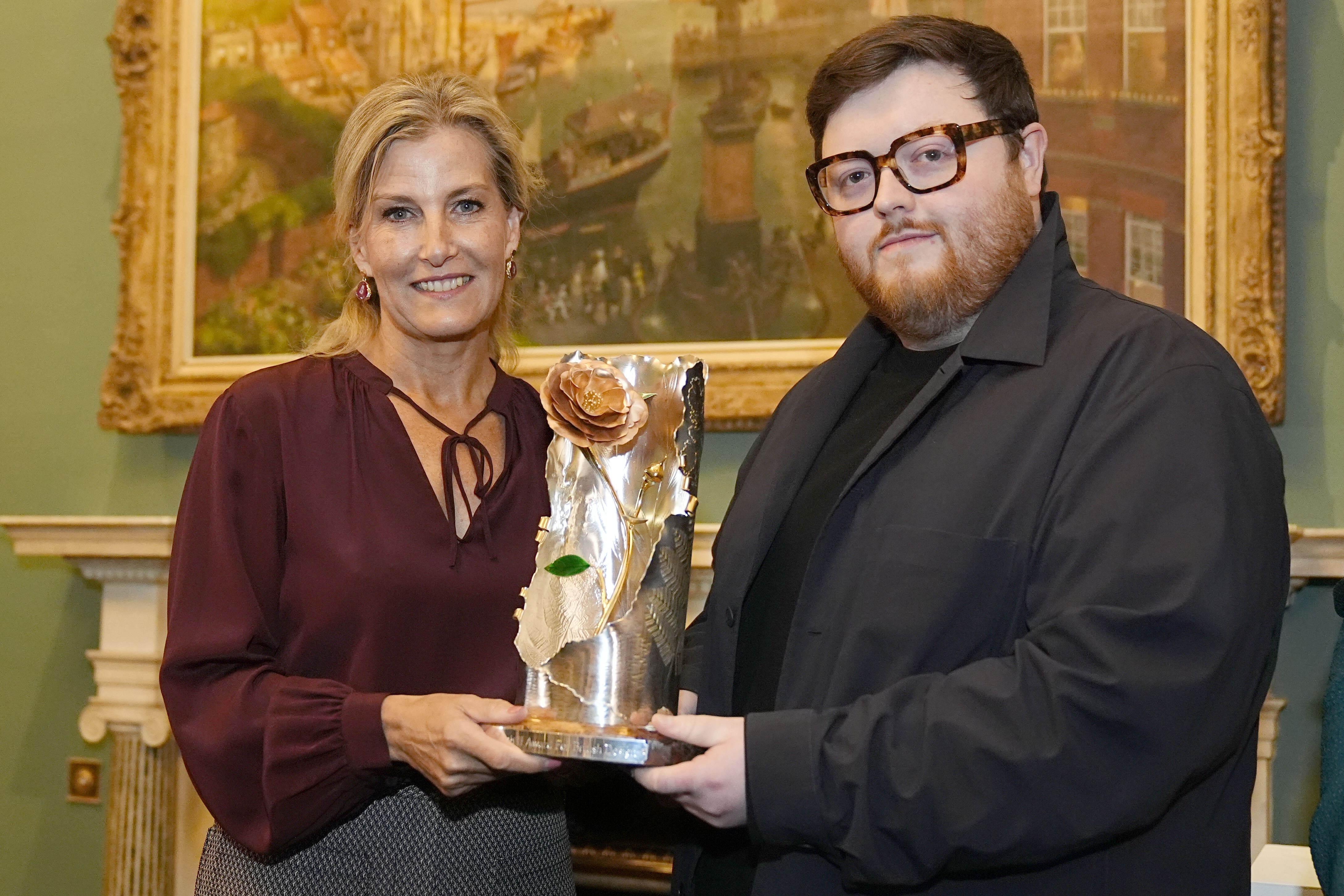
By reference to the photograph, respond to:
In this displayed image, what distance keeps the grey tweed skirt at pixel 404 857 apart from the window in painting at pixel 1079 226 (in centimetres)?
198

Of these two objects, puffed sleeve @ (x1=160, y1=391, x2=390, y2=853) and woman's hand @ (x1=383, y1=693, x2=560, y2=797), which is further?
puffed sleeve @ (x1=160, y1=391, x2=390, y2=853)

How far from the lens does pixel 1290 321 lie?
299cm

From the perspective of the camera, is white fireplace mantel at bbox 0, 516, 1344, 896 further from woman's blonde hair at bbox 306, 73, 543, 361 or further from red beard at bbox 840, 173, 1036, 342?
red beard at bbox 840, 173, 1036, 342

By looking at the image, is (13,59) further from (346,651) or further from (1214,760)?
(1214,760)

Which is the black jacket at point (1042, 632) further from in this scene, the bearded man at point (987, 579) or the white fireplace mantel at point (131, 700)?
the white fireplace mantel at point (131, 700)

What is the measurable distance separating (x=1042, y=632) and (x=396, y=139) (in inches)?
48.4

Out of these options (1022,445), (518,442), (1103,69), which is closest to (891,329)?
(1022,445)

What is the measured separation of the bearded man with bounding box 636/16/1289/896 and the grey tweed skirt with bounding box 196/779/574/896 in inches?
11.1

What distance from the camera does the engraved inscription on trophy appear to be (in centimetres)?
162

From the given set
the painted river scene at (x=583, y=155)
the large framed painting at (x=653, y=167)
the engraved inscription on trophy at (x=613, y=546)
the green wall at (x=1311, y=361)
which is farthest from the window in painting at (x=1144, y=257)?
the engraved inscription on trophy at (x=613, y=546)

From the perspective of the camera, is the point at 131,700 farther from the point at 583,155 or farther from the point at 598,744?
the point at 598,744

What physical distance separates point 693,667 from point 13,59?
→ 3448 mm

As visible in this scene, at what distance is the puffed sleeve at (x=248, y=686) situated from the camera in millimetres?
1707

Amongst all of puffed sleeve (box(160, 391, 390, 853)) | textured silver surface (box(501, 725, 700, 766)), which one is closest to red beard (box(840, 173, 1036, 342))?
textured silver surface (box(501, 725, 700, 766))
